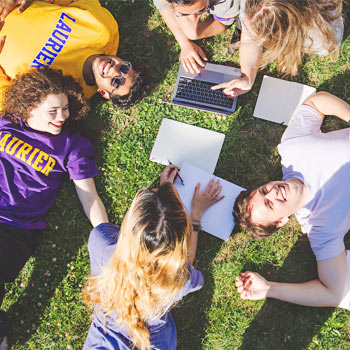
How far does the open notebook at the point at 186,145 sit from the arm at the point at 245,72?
1.96 feet

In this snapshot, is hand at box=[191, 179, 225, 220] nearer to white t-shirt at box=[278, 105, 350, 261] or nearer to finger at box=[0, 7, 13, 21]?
white t-shirt at box=[278, 105, 350, 261]

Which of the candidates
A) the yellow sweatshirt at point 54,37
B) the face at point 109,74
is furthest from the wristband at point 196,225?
the yellow sweatshirt at point 54,37

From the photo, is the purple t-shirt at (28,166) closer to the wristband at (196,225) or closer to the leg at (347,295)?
the wristband at (196,225)

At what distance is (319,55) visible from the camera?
14.2ft

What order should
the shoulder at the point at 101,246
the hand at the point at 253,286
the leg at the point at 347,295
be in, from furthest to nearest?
the hand at the point at 253,286
the leg at the point at 347,295
the shoulder at the point at 101,246

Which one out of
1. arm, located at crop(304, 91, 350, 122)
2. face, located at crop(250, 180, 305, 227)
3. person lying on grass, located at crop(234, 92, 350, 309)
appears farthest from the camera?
arm, located at crop(304, 91, 350, 122)

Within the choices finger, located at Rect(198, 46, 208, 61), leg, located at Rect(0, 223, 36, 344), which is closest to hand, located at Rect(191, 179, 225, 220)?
finger, located at Rect(198, 46, 208, 61)

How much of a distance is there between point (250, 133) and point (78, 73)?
2.37m

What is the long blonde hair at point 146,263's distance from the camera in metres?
2.65

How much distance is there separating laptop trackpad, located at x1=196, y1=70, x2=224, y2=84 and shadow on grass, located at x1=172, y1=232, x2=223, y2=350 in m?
2.00

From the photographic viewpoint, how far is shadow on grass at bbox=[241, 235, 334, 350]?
13.4ft

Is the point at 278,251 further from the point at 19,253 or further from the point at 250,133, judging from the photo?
the point at 19,253

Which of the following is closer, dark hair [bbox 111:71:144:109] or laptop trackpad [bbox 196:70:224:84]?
dark hair [bbox 111:71:144:109]

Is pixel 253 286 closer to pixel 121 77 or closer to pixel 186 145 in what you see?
pixel 186 145
